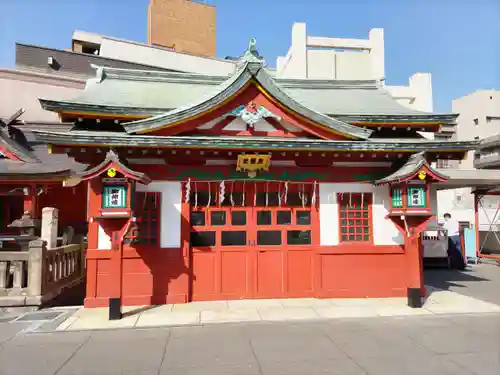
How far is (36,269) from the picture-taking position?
8.75 metres

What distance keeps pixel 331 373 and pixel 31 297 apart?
7400 mm

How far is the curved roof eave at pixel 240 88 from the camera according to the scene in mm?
8938

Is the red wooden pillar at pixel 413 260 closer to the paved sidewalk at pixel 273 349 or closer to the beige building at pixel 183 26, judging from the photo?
the paved sidewalk at pixel 273 349

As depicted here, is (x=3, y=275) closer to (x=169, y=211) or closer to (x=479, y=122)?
(x=169, y=211)

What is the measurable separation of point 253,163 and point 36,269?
19.7ft

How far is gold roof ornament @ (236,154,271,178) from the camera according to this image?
8.98m

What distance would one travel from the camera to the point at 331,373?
16.9ft

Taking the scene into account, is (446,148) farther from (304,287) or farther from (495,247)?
(495,247)

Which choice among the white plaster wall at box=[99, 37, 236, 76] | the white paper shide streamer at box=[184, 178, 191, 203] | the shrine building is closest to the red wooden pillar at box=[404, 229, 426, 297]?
the shrine building

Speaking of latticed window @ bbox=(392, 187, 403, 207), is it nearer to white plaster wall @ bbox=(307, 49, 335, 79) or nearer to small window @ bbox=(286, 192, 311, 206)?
small window @ bbox=(286, 192, 311, 206)

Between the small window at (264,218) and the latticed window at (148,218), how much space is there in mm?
2669

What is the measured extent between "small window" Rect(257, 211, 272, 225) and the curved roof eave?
282 centimetres

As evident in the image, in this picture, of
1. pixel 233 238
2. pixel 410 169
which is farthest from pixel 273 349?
pixel 410 169

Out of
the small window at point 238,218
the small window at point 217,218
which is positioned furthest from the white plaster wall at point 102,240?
the small window at point 238,218
